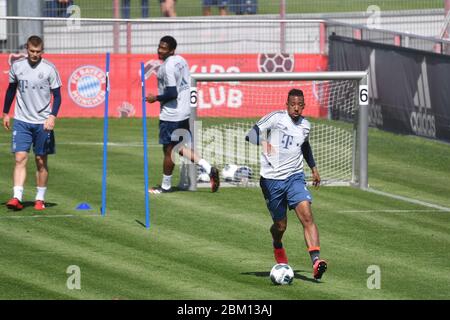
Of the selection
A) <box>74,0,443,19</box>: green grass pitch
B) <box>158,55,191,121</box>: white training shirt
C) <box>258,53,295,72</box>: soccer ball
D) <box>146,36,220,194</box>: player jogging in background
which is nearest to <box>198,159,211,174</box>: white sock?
<box>146,36,220,194</box>: player jogging in background

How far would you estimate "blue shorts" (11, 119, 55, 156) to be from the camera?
53.3 ft

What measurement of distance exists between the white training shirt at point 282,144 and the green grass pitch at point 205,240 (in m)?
1.12

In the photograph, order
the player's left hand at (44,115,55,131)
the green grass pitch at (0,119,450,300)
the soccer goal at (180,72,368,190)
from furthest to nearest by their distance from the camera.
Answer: the soccer goal at (180,72,368,190) < the player's left hand at (44,115,55,131) < the green grass pitch at (0,119,450,300)

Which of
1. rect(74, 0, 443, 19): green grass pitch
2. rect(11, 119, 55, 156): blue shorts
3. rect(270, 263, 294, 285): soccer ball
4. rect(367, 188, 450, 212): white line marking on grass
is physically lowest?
rect(367, 188, 450, 212): white line marking on grass

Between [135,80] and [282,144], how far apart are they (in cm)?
1418

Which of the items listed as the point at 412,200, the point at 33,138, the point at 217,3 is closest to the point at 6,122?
the point at 33,138

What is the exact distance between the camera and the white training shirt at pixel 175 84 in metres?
17.9

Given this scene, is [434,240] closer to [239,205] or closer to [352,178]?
[239,205]

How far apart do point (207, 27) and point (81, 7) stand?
364 centimetres

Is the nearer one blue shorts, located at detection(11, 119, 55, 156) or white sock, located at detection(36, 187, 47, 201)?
blue shorts, located at detection(11, 119, 55, 156)

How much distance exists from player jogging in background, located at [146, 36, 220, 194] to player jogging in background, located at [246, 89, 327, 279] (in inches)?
195

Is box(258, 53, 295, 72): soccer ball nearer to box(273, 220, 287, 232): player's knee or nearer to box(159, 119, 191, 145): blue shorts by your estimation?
box(159, 119, 191, 145): blue shorts

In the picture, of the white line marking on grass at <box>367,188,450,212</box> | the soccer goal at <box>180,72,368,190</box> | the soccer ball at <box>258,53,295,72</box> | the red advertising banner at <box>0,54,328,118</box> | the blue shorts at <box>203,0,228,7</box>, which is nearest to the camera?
the white line marking on grass at <box>367,188,450,212</box>

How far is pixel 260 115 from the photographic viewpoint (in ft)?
78.8
